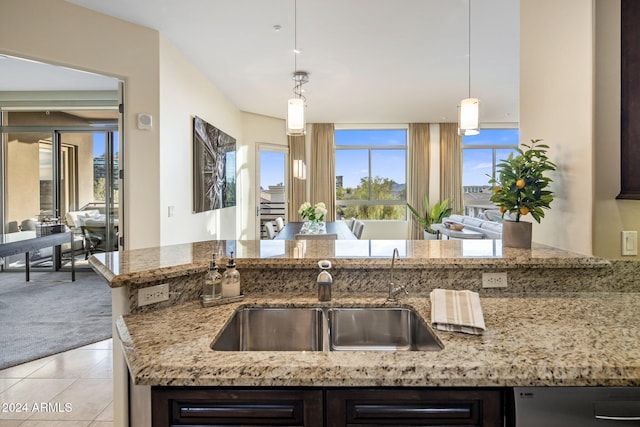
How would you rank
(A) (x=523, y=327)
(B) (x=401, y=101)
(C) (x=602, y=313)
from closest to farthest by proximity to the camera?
(A) (x=523, y=327) < (C) (x=602, y=313) < (B) (x=401, y=101)

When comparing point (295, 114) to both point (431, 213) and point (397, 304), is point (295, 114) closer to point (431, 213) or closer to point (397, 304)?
point (397, 304)

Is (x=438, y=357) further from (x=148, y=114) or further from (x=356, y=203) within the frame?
(x=356, y=203)

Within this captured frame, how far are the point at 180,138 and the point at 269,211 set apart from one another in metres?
3.64

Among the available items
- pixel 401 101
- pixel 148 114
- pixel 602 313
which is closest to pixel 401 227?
pixel 401 101

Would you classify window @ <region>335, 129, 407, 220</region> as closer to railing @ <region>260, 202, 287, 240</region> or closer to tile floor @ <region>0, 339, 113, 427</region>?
railing @ <region>260, 202, 287, 240</region>

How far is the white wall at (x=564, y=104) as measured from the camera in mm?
1556

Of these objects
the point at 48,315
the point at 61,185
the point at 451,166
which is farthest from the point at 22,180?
the point at 451,166

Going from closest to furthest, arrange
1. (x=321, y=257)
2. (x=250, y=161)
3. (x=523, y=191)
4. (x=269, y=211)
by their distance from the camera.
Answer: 1. (x=321, y=257)
2. (x=523, y=191)
3. (x=250, y=161)
4. (x=269, y=211)

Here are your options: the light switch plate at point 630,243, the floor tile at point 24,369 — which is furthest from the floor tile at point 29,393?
the light switch plate at point 630,243

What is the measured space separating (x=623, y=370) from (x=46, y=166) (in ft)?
22.1

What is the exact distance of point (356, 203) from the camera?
7.82 m

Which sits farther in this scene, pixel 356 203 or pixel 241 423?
pixel 356 203

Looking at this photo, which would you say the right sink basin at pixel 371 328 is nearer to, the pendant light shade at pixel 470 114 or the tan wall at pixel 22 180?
the pendant light shade at pixel 470 114

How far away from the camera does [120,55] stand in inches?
118
